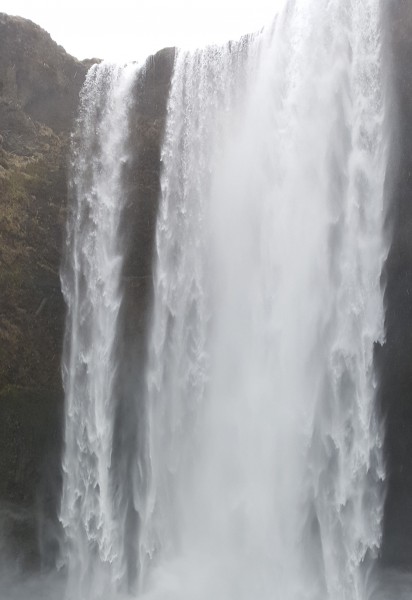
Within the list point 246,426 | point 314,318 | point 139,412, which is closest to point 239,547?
point 246,426

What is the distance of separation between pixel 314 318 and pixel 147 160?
17.0 ft

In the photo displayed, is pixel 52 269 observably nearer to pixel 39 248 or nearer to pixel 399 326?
pixel 39 248

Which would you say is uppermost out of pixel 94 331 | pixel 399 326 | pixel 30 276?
pixel 30 276

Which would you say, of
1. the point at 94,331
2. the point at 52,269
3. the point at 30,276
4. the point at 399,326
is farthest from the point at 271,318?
the point at 30,276

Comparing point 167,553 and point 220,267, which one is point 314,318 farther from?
point 167,553

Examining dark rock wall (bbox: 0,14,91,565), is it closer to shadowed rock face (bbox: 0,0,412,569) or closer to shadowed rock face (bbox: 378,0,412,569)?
shadowed rock face (bbox: 0,0,412,569)

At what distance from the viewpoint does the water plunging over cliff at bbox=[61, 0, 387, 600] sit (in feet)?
39.2

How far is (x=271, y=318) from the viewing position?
12.6 metres

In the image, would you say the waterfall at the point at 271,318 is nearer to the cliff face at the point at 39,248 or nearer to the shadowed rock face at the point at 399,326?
the shadowed rock face at the point at 399,326

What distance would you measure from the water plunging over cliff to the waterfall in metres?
0.03

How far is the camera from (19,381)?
525 inches

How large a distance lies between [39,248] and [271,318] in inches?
205

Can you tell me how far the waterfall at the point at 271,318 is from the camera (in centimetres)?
1190

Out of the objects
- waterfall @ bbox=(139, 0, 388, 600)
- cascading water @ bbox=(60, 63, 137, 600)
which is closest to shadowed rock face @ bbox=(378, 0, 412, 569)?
waterfall @ bbox=(139, 0, 388, 600)
